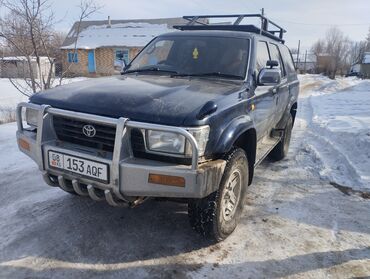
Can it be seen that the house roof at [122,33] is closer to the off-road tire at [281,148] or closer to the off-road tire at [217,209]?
the off-road tire at [281,148]

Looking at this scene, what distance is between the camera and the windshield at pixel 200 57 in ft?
12.9

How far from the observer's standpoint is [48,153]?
3.04 meters

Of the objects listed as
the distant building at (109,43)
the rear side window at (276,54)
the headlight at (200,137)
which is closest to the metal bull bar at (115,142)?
the headlight at (200,137)

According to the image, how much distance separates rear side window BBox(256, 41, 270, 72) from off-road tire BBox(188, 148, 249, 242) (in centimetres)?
136

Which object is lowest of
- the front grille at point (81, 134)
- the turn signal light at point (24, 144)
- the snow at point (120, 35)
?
the turn signal light at point (24, 144)

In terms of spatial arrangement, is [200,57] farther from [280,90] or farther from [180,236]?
[180,236]

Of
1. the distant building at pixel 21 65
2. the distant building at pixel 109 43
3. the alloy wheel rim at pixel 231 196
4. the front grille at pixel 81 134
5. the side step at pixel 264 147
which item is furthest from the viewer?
the distant building at pixel 109 43

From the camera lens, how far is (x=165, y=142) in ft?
9.00

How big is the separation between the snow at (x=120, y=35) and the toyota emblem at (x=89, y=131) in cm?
2870

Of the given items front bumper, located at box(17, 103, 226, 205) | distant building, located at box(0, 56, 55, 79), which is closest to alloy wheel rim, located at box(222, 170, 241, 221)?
front bumper, located at box(17, 103, 226, 205)

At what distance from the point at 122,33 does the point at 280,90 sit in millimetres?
30574

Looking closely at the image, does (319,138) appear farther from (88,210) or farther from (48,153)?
(48,153)

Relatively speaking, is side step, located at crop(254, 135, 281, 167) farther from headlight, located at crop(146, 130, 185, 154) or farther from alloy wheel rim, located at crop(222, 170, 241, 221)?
headlight, located at crop(146, 130, 185, 154)

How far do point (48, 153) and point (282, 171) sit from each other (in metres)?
3.66
